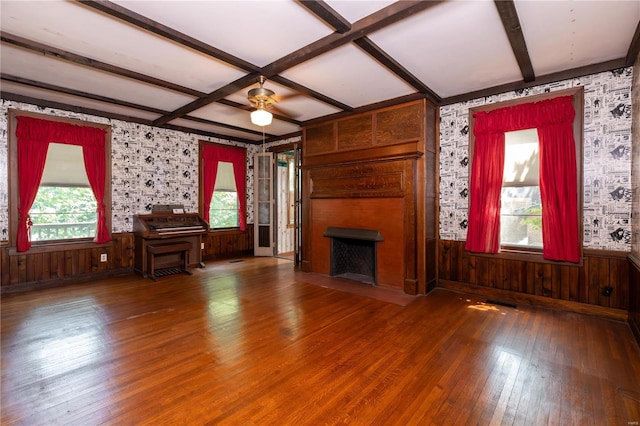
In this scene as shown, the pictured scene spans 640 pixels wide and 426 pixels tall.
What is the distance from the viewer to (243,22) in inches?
94.8

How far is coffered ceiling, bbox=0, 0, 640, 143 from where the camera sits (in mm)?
2262

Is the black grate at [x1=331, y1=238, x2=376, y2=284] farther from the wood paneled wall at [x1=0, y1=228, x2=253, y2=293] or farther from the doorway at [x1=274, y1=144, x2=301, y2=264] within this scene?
the wood paneled wall at [x1=0, y1=228, x2=253, y2=293]

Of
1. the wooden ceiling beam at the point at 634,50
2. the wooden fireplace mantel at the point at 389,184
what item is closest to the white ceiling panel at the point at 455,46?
the wooden fireplace mantel at the point at 389,184

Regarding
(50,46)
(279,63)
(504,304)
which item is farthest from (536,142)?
(50,46)

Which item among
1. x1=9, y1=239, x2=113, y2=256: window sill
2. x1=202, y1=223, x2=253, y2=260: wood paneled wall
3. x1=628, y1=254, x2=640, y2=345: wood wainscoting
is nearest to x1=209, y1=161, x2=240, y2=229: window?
x1=202, y1=223, x2=253, y2=260: wood paneled wall

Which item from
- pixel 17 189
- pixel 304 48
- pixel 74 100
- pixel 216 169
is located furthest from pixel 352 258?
pixel 17 189

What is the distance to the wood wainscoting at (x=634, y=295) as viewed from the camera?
8.81 feet

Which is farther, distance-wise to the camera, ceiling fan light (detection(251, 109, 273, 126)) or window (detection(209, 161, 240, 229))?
window (detection(209, 161, 240, 229))

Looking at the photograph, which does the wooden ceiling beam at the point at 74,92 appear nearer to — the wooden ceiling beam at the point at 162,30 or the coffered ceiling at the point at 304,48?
the coffered ceiling at the point at 304,48

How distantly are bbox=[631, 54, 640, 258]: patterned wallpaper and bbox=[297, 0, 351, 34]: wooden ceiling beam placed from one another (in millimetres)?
2875

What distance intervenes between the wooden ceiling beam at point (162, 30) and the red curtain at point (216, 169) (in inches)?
140

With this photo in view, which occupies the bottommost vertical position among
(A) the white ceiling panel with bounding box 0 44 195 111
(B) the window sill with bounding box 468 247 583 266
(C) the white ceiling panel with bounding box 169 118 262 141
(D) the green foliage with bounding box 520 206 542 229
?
(B) the window sill with bounding box 468 247 583 266

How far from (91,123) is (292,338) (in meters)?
4.84

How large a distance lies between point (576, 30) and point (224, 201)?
6.25 metres
